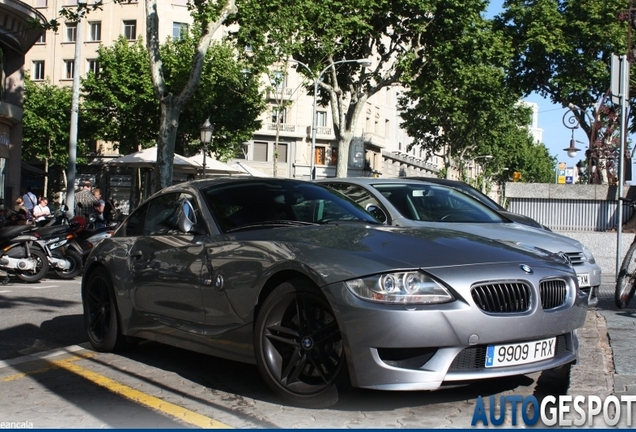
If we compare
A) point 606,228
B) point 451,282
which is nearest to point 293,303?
point 451,282

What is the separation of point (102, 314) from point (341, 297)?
3148 mm

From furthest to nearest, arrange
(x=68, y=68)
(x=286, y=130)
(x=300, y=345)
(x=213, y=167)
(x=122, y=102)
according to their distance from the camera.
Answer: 1. (x=286, y=130)
2. (x=68, y=68)
3. (x=122, y=102)
4. (x=213, y=167)
5. (x=300, y=345)

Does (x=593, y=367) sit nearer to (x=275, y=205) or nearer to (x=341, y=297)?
(x=341, y=297)

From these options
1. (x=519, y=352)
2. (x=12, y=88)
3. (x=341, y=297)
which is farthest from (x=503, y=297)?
(x=12, y=88)

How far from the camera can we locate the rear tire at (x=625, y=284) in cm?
948

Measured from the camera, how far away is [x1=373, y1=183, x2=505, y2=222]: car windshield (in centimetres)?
912

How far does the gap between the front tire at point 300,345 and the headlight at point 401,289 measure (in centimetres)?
27

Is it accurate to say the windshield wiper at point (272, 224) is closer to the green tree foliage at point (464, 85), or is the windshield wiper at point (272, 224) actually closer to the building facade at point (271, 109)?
the green tree foliage at point (464, 85)

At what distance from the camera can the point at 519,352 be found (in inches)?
179

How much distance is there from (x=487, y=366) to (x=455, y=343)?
0.86 ft

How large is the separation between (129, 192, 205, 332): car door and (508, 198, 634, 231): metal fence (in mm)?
16525

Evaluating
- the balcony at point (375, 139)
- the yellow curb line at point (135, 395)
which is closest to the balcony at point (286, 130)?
the balcony at point (375, 139)

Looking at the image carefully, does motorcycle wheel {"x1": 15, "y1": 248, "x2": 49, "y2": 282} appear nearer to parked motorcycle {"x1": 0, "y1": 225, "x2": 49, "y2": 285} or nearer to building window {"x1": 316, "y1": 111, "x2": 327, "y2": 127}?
parked motorcycle {"x1": 0, "y1": 225, "x2": 49, "y2": 285}

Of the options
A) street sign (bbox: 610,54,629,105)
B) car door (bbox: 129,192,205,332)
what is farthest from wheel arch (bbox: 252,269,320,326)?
street sign (bbox: 610,54,629,105)
